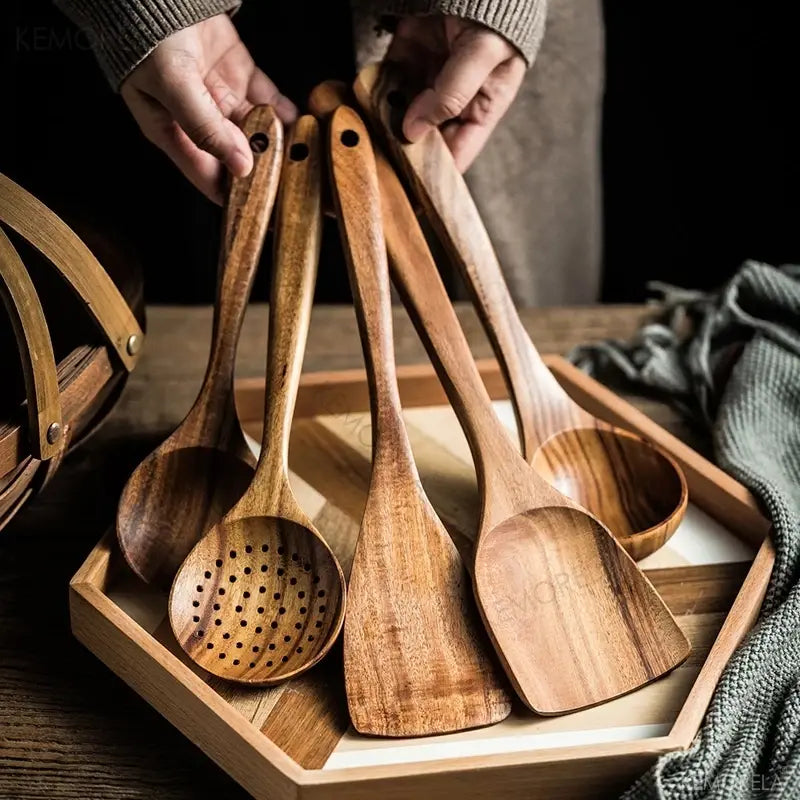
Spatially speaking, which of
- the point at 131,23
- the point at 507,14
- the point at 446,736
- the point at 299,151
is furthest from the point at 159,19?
the point at 446,736

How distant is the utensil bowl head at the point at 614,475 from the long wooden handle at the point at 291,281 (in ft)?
0.56

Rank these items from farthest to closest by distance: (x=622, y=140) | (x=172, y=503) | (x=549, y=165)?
(x=622, y=140) → (x=549, y=165) → (x=172, y=503)

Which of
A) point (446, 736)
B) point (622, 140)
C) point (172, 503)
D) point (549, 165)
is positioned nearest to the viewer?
point (446, 736)

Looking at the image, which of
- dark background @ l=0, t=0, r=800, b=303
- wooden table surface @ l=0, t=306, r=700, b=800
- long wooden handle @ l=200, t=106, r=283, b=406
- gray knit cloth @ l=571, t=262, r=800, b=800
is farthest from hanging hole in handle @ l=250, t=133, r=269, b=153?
gray knit cloth @ l=571, t=262, r=800, b=800

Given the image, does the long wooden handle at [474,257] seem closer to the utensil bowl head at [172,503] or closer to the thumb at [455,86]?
the thumb at [455,86]

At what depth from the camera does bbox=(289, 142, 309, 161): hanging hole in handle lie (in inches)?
27.6

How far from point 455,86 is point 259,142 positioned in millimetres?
136

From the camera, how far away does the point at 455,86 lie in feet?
2.19

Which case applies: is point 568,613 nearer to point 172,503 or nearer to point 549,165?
point 172,503

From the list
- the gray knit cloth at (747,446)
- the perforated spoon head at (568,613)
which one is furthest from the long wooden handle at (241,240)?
the gray knit cloth at (747,446)

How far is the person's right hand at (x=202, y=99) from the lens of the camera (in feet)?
2.12

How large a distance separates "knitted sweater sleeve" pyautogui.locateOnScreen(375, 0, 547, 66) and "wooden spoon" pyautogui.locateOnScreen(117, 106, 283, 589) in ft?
0.44

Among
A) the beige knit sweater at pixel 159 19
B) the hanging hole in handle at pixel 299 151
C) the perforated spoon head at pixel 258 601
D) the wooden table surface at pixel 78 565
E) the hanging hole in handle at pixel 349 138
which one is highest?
the beige knit sweater at pixel 159 19

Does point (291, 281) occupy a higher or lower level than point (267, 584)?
higher
